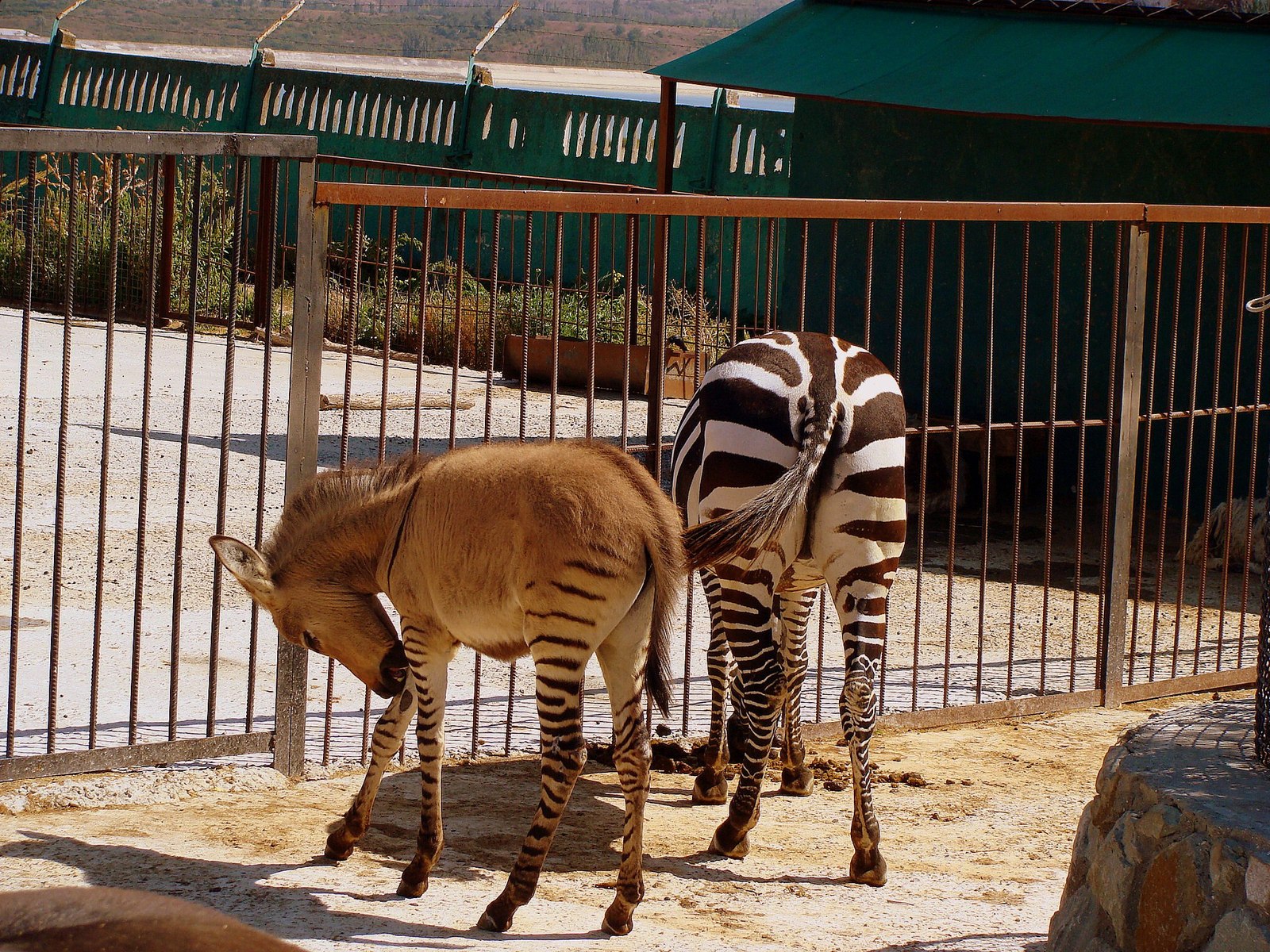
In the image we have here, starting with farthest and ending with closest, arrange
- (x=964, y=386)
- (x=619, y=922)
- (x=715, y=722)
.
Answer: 1. (x=964, y=386)
2. (x=715, y=722)
3. (x=619, y=922)

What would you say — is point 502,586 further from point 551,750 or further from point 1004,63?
point 1004,63

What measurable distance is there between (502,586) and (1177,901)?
6.58ft

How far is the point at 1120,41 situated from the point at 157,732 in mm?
8791

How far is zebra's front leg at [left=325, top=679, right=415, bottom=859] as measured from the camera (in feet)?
16.2

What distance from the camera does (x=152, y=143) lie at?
530 cm

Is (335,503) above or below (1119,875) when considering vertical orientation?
above

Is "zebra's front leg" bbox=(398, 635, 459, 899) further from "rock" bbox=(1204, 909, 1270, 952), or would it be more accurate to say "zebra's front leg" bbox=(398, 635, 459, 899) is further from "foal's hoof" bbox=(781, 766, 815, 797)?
"rock" bbox=(1204, 909, 1270, 952)

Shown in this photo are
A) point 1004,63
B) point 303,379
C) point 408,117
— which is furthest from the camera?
point 408,117

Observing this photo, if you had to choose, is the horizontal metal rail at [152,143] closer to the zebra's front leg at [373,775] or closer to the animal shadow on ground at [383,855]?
the zebra's front leg at [373,775]

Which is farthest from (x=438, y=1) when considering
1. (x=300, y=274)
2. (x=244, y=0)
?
(x=300, y=274)

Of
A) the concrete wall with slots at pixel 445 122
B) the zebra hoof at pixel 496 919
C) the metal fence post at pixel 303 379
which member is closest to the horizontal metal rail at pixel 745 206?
the metal fence post at pixel 303 379

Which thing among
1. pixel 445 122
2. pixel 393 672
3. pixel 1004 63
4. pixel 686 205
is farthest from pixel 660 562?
pixel 445 122

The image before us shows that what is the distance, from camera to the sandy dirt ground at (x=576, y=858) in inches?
180

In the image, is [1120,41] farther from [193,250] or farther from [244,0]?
[244,0]
